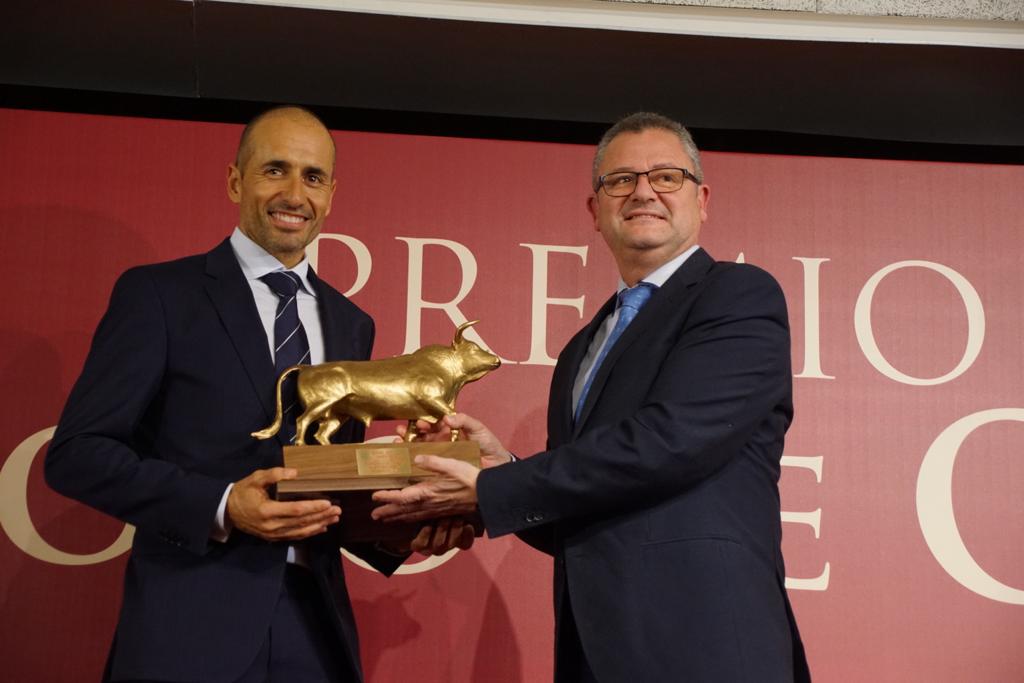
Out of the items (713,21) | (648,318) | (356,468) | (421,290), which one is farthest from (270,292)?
(713,21)

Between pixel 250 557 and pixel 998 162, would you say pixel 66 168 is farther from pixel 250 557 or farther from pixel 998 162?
pixel 998 162

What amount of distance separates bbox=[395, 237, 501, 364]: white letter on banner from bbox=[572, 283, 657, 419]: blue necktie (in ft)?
3.36

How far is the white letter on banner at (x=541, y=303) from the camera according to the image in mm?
3320

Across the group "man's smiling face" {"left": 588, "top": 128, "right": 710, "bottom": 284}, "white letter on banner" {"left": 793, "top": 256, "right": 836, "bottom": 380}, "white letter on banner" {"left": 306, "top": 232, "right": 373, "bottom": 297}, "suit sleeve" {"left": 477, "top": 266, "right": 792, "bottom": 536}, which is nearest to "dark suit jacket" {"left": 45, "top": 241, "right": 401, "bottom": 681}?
"suit sleeve" {"left": 477, "top": 266, "right": 792, "bottom": 536}

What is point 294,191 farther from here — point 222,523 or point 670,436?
point 670,436

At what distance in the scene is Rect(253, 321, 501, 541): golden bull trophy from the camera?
192 centimetres

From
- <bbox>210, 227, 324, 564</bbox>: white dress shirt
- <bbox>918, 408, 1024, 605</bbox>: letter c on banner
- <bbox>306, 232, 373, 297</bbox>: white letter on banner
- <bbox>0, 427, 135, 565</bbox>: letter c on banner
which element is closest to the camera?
<bbox>210, 227, 324, 564</bbox>: white dress shirt

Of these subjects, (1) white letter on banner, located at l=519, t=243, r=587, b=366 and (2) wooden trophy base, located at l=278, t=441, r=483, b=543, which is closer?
(2) wooden trophy base, located at l=278, t=441, r=483, b=543

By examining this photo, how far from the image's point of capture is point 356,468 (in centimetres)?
194

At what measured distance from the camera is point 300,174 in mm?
2268

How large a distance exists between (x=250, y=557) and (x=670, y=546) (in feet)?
2.42

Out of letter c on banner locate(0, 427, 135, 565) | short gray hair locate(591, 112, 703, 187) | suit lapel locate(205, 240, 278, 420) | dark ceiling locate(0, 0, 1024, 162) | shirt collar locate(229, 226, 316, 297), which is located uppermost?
dark ceiling locate(0, 0, 1024, 162)

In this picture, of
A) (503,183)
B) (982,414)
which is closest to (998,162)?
(982,414)

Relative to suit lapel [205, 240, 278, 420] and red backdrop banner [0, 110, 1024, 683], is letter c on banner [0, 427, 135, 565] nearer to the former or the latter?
red backdrop banner [0, 110, 1024, 683]
